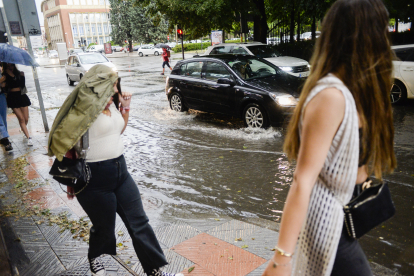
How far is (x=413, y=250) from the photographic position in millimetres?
3330

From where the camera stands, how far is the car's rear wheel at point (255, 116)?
8.05m

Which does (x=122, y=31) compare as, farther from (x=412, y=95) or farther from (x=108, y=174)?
(x=108, y=174)

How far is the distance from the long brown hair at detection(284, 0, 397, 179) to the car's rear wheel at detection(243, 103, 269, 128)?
6636 millimetres

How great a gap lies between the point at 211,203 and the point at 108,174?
7.82 feet

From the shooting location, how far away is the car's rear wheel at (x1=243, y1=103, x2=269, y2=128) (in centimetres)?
805

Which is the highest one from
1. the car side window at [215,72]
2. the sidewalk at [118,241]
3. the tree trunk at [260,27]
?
the tree trunk at [260,27]

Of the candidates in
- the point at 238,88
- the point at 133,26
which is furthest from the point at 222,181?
the point at 133,26

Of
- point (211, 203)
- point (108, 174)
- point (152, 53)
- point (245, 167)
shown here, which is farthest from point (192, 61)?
point (152, 53)

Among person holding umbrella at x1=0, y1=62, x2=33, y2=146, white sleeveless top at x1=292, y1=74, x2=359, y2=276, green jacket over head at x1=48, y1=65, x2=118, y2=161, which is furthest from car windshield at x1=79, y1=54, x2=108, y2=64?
white sleeveless top at x1=292, y1=74, x2=359, y2=276

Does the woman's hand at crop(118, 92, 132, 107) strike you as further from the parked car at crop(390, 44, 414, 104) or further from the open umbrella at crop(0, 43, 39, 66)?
Result: the parked car at crop(390, 44, 414, 104)

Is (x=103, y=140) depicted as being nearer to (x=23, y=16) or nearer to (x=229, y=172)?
(x=229, y=172)

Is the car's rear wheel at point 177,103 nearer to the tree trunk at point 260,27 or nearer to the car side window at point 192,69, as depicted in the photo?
the car side window at point 192,69

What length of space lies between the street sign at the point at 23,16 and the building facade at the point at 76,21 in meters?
105

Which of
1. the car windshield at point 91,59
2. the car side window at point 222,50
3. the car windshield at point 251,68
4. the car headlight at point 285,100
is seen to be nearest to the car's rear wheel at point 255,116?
the car headlight at point 285,100
